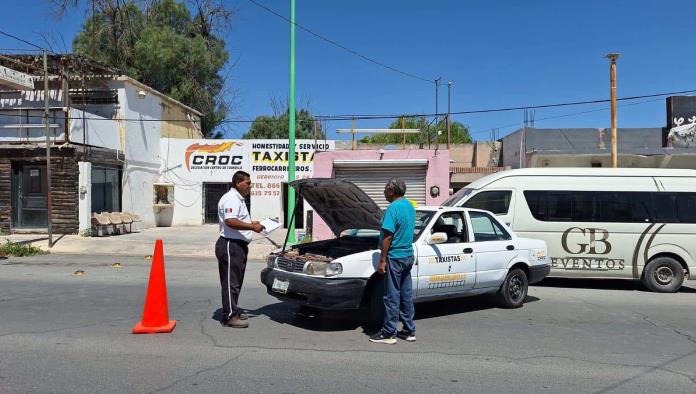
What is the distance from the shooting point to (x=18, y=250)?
48.0ft

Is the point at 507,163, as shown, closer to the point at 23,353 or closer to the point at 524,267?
the point at 524,267

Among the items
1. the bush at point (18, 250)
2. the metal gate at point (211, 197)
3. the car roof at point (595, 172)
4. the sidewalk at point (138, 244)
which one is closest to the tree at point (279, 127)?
the metal gate at point (211, 197)

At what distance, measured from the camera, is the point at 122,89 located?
21.2 m

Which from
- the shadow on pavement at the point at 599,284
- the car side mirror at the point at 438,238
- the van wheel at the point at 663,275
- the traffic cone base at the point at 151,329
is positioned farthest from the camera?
the shadow on pavement at the point at 599,284

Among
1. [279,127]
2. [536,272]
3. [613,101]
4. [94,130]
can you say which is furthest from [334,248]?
[279,127]

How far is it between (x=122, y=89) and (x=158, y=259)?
17.1m

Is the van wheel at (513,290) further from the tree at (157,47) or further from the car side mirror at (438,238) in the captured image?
the tree at (157,47)

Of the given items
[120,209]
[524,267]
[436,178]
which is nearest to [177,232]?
[120,209]

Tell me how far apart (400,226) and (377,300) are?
3.24 ft

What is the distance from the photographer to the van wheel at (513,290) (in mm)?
7691

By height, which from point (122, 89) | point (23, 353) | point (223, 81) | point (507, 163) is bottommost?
point (23, 353)

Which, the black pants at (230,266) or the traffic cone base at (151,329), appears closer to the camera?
the traffic cone base at (151,329)

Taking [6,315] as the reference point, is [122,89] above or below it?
above

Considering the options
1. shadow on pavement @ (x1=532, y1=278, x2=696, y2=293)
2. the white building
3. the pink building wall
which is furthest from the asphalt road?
the white building
